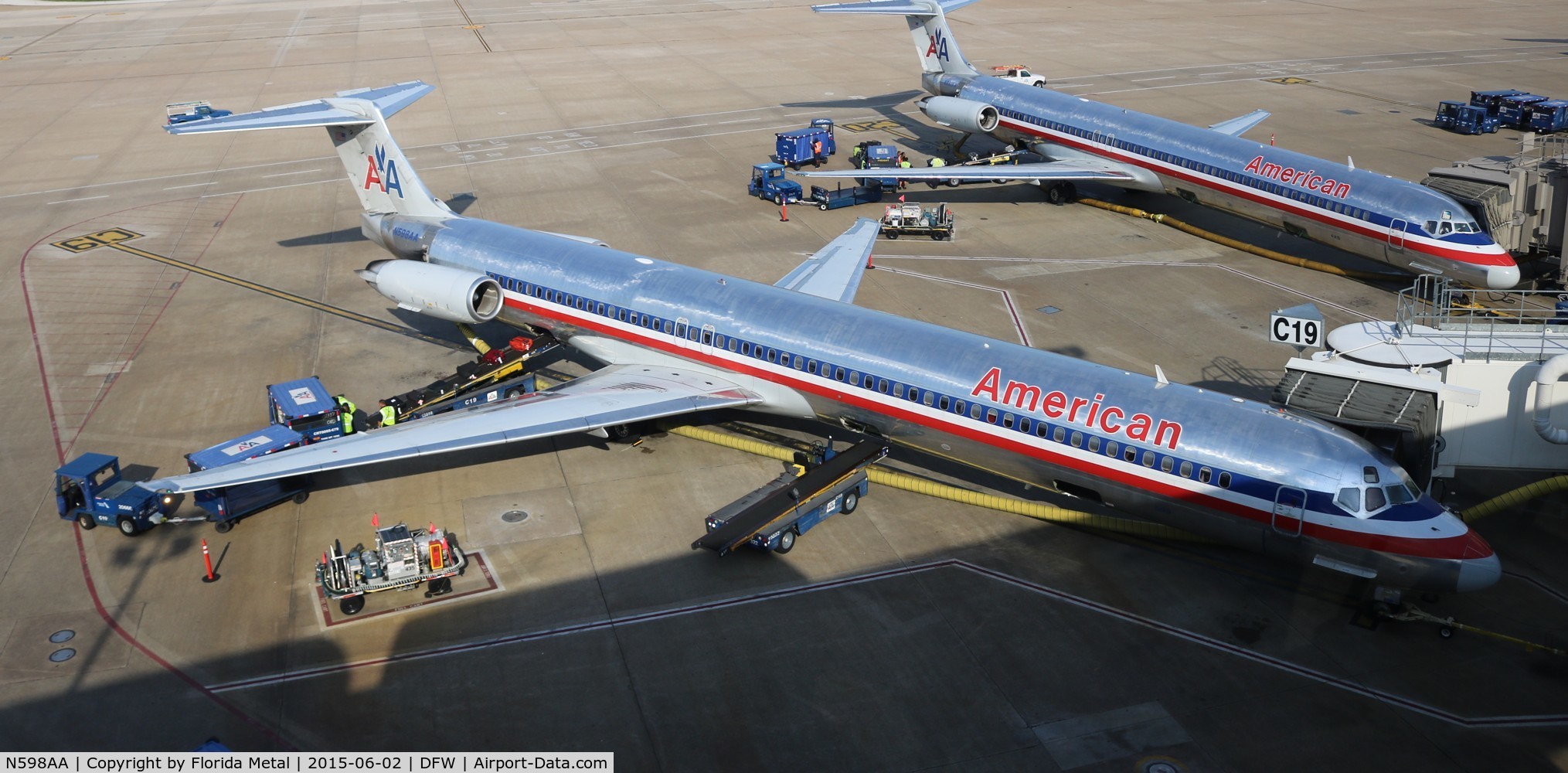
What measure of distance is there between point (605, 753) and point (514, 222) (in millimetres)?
30508

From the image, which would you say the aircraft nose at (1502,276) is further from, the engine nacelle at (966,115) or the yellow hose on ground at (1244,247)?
the engine nacelle at (966,115)

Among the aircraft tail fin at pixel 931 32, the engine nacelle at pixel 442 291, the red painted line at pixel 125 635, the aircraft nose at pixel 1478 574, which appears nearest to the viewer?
the red painted line at pixel 125 635

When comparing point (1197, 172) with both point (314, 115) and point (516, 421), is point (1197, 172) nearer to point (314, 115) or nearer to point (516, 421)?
point (516, 421)

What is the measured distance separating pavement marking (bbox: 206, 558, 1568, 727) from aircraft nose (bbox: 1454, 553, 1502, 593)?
227cm

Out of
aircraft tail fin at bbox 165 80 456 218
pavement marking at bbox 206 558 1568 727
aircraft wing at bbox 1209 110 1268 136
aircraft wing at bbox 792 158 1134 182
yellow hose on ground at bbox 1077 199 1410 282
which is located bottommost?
pavement marking at bbox 206 558 1568 727

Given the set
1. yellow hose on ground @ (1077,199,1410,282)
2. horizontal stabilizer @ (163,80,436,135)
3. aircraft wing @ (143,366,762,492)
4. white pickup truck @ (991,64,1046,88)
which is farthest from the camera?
white pickup truck @ (991,64,1046,88)

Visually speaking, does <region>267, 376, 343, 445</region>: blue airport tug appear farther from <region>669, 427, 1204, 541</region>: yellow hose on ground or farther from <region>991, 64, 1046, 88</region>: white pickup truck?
<region>991, 64, 1046, 88</region>: white pickup truck

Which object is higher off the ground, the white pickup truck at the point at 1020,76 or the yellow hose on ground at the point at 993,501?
the white pickup truck at the point at 1020,76

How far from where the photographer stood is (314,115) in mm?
33125

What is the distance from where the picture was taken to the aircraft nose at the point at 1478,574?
64.5 ft

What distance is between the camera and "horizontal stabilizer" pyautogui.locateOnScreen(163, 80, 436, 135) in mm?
30328

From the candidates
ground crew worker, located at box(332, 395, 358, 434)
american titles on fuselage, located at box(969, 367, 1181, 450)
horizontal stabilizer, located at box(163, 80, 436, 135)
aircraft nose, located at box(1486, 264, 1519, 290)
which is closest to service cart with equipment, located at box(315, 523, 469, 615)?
ground crew worker, located at box(332, 395, 358, 434)

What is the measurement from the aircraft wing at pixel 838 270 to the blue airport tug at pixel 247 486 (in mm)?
12816

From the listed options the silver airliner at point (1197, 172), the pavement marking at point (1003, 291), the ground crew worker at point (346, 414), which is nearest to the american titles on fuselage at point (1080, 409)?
the pavement marking at point (1003, 291)
